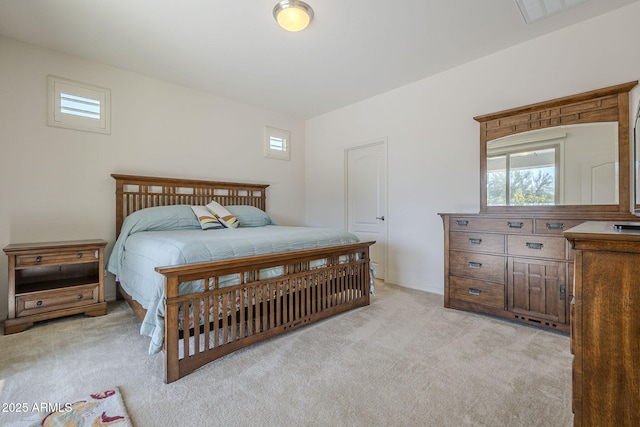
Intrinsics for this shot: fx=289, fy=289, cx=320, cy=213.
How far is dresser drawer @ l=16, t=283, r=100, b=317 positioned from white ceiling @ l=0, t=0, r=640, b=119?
226 cm

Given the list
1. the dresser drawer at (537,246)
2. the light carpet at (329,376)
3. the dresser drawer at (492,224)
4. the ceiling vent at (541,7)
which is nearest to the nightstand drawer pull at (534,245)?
the dresser drawer at (537,246)

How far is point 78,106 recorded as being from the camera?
300 cm

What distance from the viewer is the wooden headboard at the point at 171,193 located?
3.24 meters

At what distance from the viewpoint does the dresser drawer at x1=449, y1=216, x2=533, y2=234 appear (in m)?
2.45

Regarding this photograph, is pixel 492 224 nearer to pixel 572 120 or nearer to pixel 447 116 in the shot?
pixel 572 120

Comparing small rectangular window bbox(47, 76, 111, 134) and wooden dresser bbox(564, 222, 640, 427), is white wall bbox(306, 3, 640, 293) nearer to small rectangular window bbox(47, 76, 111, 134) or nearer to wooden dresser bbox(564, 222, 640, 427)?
wooden dresser bbox(564, 222, 640, 427)

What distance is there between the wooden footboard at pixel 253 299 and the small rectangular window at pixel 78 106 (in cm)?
248

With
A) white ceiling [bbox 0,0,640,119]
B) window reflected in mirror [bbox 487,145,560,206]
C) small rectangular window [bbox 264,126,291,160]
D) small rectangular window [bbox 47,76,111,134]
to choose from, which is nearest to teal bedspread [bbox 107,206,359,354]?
small rectangular window [bbox 47,76,111,134]

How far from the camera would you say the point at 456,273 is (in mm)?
2812

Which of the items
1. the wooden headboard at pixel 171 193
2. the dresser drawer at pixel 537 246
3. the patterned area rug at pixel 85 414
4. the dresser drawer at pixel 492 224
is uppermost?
the wooden headboard at pixel 171 193

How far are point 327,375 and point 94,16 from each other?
10.5ft

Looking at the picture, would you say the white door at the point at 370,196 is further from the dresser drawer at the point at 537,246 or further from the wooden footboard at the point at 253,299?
the dresser drawer at the point at 537,246

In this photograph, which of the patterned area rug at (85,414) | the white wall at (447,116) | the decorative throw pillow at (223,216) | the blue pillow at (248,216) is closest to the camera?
the patterned area rug at (85,414)

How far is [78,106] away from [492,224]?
4.25m
